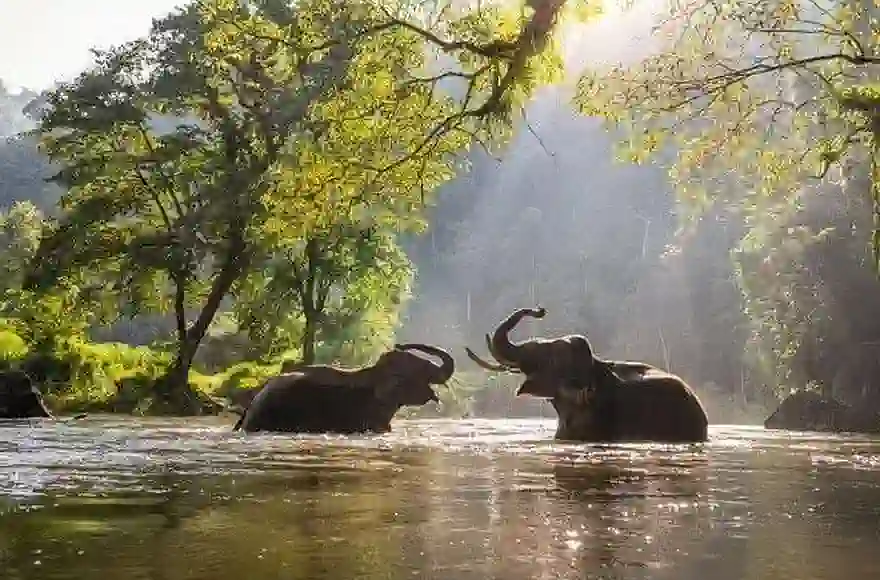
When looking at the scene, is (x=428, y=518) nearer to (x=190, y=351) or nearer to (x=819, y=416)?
(x=190, y=351)

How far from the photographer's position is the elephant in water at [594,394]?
13.7 m

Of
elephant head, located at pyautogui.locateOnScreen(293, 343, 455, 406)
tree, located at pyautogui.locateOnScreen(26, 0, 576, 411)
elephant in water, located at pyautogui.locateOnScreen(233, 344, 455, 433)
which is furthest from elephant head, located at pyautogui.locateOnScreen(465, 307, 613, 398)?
tree, located at pyautogui.locateOnScreen(26, 0, 576, 411)

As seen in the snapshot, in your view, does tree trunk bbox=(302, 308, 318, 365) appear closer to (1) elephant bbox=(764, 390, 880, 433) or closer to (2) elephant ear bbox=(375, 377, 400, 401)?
(1) elephant bbox=(764, 390, 880, 433)

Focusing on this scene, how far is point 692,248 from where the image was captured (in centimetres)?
8644

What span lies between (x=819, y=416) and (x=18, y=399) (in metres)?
22.1

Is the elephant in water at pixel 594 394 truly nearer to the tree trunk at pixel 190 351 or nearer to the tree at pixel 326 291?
the tree at pixel 326 291

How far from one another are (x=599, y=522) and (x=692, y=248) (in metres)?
84.2

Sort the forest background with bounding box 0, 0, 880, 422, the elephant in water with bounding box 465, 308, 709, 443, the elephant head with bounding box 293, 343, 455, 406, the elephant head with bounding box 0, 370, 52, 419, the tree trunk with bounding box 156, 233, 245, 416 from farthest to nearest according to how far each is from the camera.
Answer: the tree trunk with bounding box 156, 233, 245, 416 < the elephant head with bounding box 0, 370, 52, 419 < the elephant head with bounding box 293, 343, 455, 406 < the forest background with bounding box 0, 0, 880, 422 < the elephant in water with bounding box 465, 308, 709, 443

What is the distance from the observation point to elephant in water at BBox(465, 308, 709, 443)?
1368 centimetres

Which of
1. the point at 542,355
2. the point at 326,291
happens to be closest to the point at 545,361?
the point at 542,355

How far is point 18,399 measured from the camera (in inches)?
873

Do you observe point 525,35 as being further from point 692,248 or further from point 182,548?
point 692,248

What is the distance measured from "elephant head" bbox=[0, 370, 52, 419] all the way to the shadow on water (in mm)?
14033

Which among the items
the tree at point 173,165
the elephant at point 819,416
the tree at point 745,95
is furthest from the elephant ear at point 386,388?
the elephant at point 819,416
